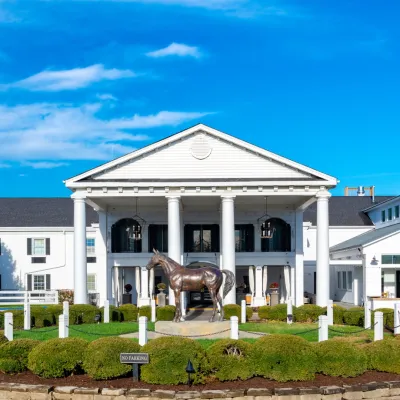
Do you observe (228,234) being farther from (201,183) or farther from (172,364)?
(172,364)

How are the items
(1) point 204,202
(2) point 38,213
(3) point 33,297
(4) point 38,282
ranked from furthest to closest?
(2) point 38,213 < (4) point 38,282 < (1) point 204,202 < (3) point 33,297

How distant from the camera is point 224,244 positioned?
117ft

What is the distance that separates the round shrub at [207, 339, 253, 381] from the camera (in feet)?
48.7

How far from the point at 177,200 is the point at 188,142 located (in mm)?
3323

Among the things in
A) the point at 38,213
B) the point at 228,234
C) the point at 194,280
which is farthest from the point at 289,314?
the point at 38,213

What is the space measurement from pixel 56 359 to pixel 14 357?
4.41 ft

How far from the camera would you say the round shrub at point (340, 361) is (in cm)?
1518

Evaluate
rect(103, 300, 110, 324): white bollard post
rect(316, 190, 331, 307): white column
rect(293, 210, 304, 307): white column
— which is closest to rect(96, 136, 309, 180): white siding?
rect(316, 190, 331, 307): white column

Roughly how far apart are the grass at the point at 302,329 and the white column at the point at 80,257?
407 inches

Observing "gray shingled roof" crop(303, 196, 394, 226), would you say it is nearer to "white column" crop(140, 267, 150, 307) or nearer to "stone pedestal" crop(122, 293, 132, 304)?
"white column" crop(140, 267, 150, 307)

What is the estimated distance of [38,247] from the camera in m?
51.7

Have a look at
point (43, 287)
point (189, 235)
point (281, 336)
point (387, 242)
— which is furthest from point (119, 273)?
point (281, 336)

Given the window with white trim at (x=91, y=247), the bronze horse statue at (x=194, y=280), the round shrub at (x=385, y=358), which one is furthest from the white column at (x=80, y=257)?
the round shrub at (x=385, y=358)

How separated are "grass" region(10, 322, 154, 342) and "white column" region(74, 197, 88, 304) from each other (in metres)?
5.46
